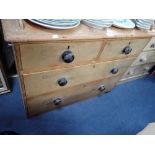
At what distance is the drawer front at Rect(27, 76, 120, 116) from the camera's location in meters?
1.02

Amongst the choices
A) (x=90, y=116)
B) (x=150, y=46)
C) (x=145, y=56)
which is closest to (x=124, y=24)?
(x=150, y=46)

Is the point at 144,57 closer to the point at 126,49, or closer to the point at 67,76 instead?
the point at 126,49

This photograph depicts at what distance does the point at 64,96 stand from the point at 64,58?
458mm

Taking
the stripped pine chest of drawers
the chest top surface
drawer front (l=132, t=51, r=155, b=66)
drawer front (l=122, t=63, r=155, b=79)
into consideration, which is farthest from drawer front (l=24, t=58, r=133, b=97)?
drawer front (l=122, t=63, r=155, b=79)

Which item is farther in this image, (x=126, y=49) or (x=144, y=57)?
(x=144, y=57)

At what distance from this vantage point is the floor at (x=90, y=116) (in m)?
1.17

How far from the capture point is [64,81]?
0.93 metres

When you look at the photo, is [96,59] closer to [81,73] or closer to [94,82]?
[81,73]

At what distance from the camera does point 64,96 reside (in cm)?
113

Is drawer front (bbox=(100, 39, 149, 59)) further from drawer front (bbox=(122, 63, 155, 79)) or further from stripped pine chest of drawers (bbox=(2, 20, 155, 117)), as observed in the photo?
drawer front (bbox=(122, 63, 155, 79))
